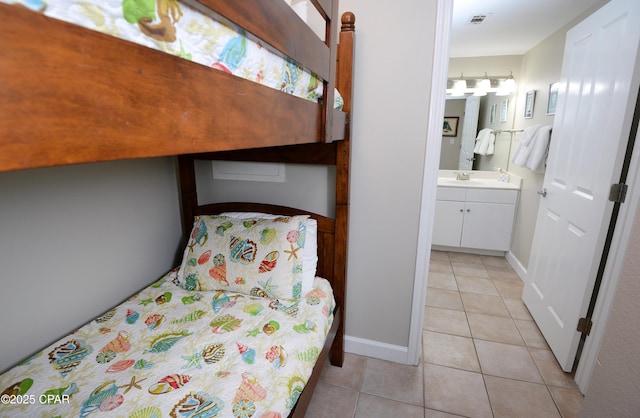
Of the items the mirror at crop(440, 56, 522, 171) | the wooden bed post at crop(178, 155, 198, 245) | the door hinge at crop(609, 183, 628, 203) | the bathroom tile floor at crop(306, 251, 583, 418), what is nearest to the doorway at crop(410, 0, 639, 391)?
the door hinge at crop(609, 183, 628, 203)

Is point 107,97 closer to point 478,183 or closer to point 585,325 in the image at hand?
point 585,325

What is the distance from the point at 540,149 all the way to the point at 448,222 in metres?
1.11

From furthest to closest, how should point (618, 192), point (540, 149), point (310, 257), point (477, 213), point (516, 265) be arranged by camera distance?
point (477, 213)
point (516, 265)
point (540, 149)
point (310, 257)
point (618, 192)

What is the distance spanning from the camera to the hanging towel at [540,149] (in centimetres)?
234

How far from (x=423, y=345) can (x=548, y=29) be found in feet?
8.86

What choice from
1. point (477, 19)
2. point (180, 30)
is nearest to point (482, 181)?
point (477, 19)

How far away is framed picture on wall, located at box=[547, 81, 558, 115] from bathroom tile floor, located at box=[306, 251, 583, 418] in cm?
Answer: 162

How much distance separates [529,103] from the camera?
2.82 metres

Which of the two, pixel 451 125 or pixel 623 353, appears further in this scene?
pixel 451 125

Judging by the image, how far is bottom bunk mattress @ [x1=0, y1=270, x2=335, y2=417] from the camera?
857 millimetres

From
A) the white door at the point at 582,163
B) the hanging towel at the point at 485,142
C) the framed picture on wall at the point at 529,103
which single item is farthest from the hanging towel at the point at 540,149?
the hanging towel at the point at 485,142

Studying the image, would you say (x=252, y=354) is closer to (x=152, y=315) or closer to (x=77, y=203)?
(x=152, y=315)

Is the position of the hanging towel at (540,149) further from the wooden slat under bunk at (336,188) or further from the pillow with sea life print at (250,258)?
the pillow with sea life print at (250,258)

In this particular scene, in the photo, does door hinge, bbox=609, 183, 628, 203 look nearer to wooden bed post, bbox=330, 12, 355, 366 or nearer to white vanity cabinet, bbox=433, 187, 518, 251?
wooden bed post, bbox=330, 12, 355, 366
